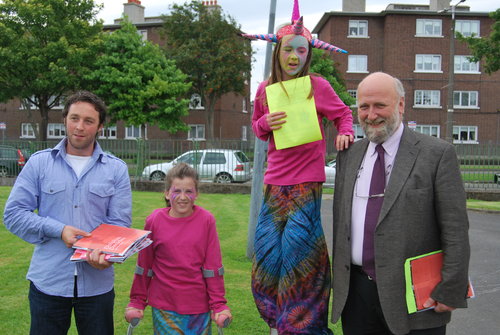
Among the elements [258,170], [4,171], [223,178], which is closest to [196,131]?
[4,171]

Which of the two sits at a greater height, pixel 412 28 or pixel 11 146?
pixel 412 28

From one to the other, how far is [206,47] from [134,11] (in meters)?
12.7

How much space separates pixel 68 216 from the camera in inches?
112

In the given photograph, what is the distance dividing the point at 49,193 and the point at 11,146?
17.0 meters

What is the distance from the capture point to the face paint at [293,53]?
132 inches

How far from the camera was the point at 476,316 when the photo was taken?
16.1 ft

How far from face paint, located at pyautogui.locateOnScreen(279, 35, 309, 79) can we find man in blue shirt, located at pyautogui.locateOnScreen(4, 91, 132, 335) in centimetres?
132

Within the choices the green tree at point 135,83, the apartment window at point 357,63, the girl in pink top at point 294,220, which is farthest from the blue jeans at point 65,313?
the apartment window at point 357,63

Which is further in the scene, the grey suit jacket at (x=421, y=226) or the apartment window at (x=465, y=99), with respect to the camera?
the apartment window at (x=465, y=99)

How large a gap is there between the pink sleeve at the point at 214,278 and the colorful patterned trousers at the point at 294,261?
36 cm

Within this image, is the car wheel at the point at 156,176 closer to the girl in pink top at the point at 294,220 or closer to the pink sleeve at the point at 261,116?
the pink sleeve at the point at 261,116

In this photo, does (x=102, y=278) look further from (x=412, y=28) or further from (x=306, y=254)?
(x=412, y=28)

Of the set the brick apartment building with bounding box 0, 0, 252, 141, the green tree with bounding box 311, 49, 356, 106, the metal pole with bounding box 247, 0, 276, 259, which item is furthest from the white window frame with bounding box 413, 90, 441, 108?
the metal pole with bounding box 247, 0, 276, 259

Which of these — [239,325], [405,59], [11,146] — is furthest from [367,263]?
[405,59]
